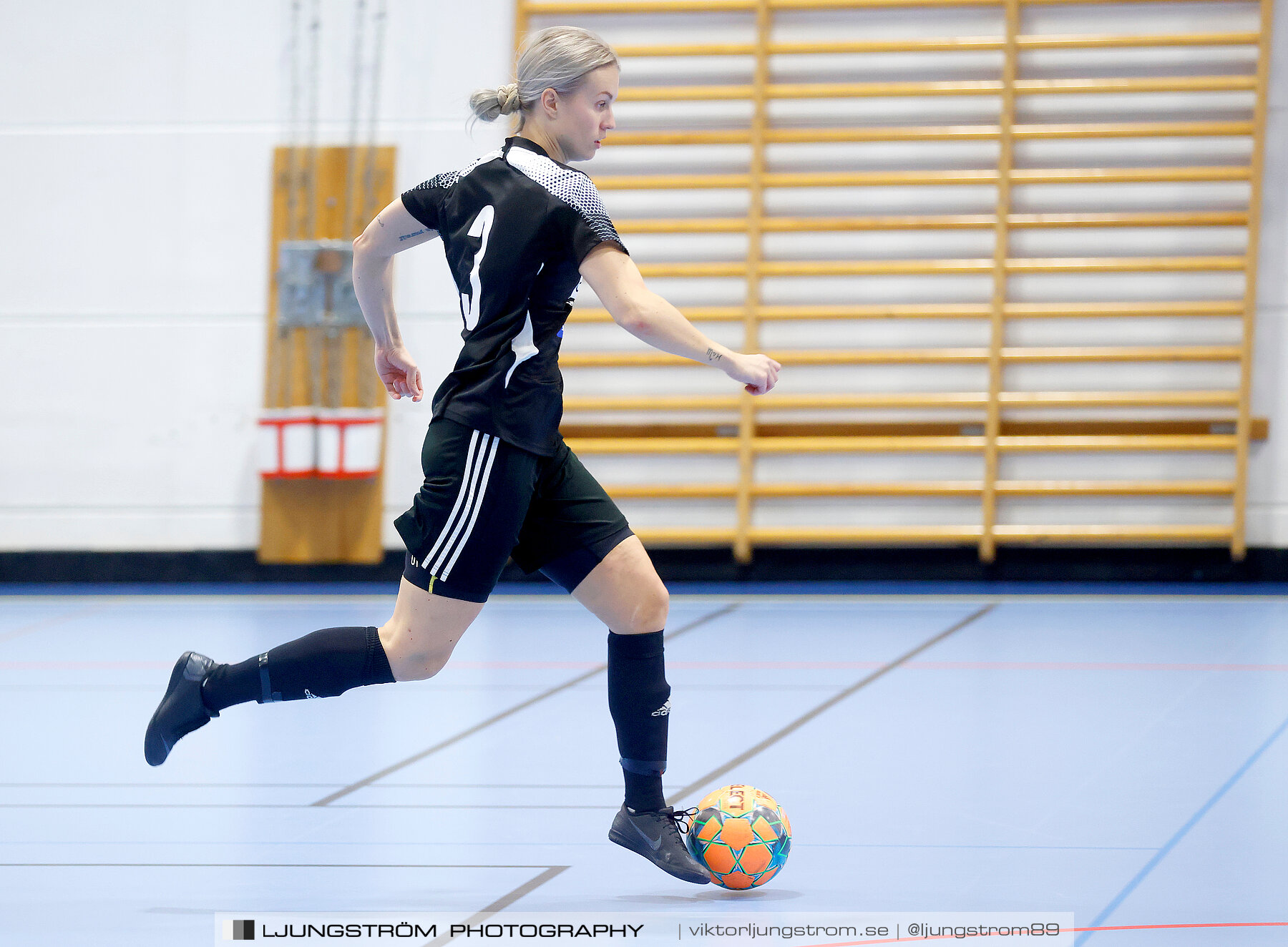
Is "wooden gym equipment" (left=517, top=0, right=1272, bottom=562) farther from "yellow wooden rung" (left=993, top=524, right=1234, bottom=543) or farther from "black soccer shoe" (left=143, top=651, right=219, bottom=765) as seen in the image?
"black soccer shoe" (left=143, top=651, right=219, bottom=765)

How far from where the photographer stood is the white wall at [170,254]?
6.67m

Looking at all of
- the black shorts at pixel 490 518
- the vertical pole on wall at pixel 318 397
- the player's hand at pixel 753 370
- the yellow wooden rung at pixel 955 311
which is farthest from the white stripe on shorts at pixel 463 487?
the vertical pole on wall at pixel 318 397

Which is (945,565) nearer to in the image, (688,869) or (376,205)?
(376,205)

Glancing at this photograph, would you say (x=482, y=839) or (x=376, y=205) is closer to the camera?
(x=482, y=839)

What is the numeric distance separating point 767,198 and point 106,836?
15.0 feet

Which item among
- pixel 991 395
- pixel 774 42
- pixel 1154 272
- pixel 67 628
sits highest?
pixel 774 42

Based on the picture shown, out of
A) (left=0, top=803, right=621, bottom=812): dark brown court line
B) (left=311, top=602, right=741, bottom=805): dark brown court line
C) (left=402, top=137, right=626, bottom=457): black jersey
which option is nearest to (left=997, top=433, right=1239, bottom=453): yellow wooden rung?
(left=311, top=602, right=741, bottom=805): dark brown court line

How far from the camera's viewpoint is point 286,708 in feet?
13.6

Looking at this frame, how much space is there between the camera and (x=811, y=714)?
Result: 155 inches

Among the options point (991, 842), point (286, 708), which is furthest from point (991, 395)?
point (991, 842)

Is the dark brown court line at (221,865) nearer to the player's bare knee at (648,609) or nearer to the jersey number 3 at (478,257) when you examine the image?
the player's bare knee at (648,609)

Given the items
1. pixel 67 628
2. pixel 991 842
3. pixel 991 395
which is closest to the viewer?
pixel 991 842

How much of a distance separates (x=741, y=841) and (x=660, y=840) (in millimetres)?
144

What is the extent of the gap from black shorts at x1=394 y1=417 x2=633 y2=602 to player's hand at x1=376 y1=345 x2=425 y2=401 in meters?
0.32
